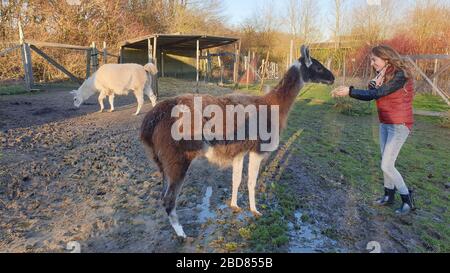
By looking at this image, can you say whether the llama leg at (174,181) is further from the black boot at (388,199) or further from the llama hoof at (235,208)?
the black boot at (388,199)

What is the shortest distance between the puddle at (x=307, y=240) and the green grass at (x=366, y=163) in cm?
14

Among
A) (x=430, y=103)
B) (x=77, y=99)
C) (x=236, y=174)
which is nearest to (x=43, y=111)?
(x=77, y=99)

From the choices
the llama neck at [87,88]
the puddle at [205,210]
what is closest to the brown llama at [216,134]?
the puddle at [205,210]

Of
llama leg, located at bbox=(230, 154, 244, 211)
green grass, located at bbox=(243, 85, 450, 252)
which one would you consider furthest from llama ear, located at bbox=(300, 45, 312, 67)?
green grass, located at bbox=(243, 85, 450, 252)

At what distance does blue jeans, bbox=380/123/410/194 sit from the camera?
13.5 feet

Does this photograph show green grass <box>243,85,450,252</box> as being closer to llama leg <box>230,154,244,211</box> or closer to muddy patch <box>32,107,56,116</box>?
llama leg <box>230,154,244,211</box>

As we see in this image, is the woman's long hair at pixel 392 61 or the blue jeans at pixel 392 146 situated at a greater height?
the woman's long hair at pixel 392 61

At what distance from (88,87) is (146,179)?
7323 mm

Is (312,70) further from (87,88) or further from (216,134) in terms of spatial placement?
(87,88)

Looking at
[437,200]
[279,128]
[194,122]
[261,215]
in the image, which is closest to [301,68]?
[279,128]

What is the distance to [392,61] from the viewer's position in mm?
3928

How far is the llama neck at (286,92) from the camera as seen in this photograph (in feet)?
14.3

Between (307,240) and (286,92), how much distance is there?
2046mm
